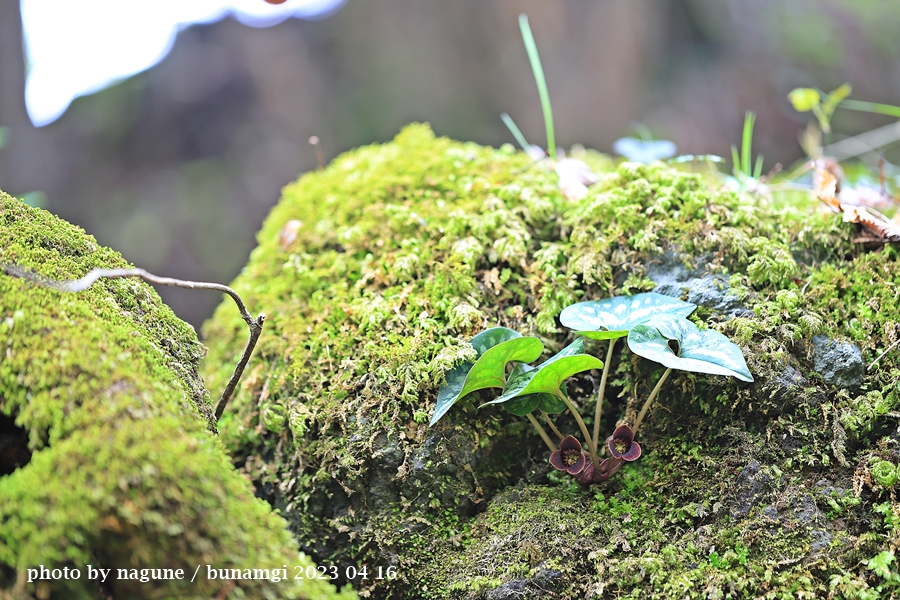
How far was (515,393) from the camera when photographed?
1.50 meters

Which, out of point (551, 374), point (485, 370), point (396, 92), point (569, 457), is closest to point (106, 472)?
point (485, 370)

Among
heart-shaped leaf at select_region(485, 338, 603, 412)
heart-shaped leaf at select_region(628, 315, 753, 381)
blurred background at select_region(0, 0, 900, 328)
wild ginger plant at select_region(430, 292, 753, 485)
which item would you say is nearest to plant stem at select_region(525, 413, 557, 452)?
wild ginger plant at select_region(430, 292, 753, 485)

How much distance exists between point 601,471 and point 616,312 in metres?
0.49

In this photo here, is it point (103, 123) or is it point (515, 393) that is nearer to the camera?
point (515, 393)

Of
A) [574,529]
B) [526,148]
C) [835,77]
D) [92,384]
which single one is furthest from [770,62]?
[92,384]

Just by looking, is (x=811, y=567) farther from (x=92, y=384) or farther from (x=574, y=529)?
(x=92, y=384)

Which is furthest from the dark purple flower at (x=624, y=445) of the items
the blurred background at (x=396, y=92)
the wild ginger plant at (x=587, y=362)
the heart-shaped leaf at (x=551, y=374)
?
the blurred background at (x=396, y=92)

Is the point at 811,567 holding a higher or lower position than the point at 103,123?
lower

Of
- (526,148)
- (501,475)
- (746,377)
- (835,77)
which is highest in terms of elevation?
(526,148)

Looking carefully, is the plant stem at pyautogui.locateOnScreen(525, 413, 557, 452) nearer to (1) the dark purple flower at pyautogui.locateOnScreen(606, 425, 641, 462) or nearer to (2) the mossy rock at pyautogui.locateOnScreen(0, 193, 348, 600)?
(1) the dark purple flower at pyautogui.locateOnScreen(606, 425, 641, 462)

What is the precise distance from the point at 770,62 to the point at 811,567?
977 centimetres

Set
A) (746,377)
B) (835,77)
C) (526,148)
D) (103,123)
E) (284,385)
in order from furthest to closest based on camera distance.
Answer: (835,77)
(103,123)
(526,148)
(284,385)
(746,377)

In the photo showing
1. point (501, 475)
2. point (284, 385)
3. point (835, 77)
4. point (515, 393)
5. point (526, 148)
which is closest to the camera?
point (515, 393)

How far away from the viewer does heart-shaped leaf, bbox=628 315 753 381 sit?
4.57ft
